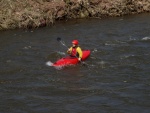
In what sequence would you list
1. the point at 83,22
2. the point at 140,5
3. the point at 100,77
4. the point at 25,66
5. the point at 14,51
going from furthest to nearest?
the point at 140,5 → the point at 83,22 → the point at 14,51 → the point at 25,66 → the point at 100,77

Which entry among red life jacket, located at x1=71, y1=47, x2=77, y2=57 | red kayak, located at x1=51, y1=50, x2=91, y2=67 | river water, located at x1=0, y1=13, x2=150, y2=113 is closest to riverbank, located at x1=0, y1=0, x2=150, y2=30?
river water, located at x1=0, y1=13, x2=150, y2=113

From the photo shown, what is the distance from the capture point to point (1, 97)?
1316 centimetres

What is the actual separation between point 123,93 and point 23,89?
11.8ft

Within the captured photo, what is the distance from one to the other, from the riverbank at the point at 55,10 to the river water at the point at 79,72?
66 cm

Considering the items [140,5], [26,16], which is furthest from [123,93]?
[140,5]

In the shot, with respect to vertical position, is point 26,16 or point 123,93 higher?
point 26,16

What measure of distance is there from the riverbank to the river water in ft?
2.17

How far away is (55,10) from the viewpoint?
24000 mm

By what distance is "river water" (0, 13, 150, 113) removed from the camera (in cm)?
1252

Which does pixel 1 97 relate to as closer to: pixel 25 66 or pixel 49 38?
pixel 25 66

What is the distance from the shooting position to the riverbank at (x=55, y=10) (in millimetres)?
22484

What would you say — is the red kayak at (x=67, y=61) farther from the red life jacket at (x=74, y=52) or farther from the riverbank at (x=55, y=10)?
the riverbank at (x=55, y=10)

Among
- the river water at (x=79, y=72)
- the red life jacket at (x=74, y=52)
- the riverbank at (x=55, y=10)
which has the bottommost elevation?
the river water at (x=79, y=72)

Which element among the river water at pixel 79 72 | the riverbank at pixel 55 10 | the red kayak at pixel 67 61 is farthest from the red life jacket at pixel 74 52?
the riverbank at pixel 55 10
